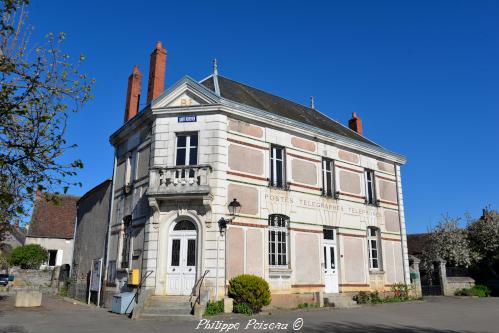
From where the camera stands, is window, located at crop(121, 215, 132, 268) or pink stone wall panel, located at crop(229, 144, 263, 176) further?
window, located at crop(121, 215, 132, 268)

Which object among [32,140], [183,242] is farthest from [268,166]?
[32,140]

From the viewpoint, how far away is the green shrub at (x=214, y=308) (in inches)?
476

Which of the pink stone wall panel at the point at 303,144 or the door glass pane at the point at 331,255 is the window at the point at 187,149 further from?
the door glass pane at the point at 331,255

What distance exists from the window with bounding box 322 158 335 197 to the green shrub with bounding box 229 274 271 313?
578cm

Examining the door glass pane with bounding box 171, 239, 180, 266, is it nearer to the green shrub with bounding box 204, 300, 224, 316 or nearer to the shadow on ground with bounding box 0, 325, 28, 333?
the green shrub with bounding box 204, 300, 224, 316

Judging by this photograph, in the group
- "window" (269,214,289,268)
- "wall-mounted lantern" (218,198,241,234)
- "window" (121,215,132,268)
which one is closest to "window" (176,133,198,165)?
"wall-mounted lantern" (218,198,241,234)

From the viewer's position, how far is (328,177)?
57.7ft

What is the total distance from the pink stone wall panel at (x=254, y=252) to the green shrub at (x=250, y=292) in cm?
99

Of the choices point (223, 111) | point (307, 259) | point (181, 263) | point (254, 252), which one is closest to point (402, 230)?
point (307, 259)

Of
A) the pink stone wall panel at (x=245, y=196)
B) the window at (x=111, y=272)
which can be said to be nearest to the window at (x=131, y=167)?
the window at (x=111, y=272)

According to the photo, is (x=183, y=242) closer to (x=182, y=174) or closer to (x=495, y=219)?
(x=182, y=174)

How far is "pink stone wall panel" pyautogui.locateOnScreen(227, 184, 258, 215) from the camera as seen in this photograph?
14.2 meters

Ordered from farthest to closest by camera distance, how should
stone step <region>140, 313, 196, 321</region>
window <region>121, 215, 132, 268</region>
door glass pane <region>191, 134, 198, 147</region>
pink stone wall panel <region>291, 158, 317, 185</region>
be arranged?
1. pink stone wall panel <region>291, 158, 317, 185</region>
2. window <region>121, 215, 132, 268</region>
3. door glass pane <region>191, 134, 198, 147</region>
4. stone step <region>140, 313, 196, 321</region>

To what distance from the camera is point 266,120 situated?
15570 millimetres
